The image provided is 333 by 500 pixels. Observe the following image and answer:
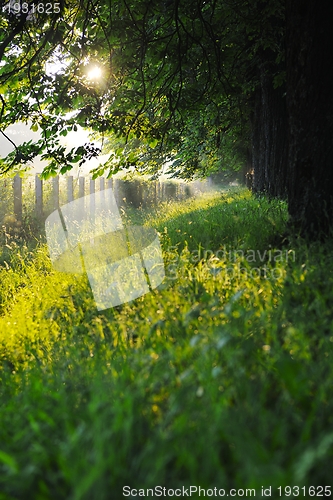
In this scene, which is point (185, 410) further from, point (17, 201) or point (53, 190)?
point (53, 190)

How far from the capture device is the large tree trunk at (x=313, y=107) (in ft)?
13.8

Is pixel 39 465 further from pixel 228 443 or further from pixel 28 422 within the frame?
pixel 228 443

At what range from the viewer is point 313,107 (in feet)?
14.0

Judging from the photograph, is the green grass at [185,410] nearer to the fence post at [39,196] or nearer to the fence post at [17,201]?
the fence post at [17,201]

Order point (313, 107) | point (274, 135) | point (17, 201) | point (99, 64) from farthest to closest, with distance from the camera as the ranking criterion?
point (17, 201) < point (274, 135) < point (99, 64) < point (313, 107)

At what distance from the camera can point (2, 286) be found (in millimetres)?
6641

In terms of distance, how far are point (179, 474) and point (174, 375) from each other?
449 millimetres

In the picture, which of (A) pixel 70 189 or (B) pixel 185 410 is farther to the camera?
(A) pixel 70 189

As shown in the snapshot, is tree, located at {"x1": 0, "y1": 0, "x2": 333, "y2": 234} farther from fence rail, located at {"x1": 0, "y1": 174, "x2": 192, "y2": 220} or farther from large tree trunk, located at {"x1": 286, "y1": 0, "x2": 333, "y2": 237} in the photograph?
fence rail, located at {"x1": 0, "y1": 174, "x2": 192, "y2": 220}

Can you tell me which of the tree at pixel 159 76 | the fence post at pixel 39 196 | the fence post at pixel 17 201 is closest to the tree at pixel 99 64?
the tree at pixel 159 76

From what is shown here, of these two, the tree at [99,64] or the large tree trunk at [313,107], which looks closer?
the large tree trunk at [313,107]

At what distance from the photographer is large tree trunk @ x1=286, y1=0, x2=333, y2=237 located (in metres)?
4.21

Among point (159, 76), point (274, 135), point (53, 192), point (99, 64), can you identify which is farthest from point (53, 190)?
point (159, 76)

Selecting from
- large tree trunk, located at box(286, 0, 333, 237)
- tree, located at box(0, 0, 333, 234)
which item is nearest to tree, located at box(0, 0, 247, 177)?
tree, located at box(0, 0, 333, 234)
